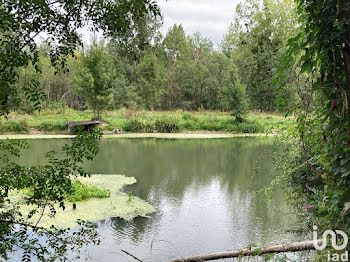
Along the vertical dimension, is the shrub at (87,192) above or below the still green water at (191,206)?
above

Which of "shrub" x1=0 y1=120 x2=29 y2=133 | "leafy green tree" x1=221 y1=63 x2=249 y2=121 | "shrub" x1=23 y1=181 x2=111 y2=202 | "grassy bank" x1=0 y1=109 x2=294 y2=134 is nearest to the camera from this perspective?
"shrub" x1=23 y1=181 x2=111 y2=202

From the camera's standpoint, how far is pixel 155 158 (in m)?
14.0

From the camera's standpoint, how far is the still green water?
570 centimetres

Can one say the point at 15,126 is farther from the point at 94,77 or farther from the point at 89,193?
the point at 89,193

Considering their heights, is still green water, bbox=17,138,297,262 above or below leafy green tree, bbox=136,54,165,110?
below

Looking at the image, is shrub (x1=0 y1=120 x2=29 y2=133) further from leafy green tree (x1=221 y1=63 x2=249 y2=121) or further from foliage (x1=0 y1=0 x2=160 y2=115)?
foliage (x1=0 y1=0 x2=160 y2=115)

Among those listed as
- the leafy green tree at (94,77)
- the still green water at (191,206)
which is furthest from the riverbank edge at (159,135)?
the still green water at (191,206)

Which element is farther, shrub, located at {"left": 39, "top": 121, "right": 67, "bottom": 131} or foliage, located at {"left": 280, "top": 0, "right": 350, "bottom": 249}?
shrub, located at {"left": 39, "top": 121, "right": 67, "bottom": 131}

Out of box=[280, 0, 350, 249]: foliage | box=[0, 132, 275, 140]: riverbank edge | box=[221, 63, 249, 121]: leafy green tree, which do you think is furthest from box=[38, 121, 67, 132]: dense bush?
box=[280, 0, 350, 249]: foliage

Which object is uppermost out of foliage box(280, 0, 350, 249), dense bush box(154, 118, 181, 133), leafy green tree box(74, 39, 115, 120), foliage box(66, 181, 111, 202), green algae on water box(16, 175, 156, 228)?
leafy green tree box(74, 39, 115, 120)

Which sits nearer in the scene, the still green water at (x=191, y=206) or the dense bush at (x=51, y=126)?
the still green water at (x=191, y=206)

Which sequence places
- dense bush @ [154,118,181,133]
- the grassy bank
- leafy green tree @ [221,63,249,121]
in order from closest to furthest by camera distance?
the grassy bank → dense bush @ [154,118,181,133] → leafy green tree @ [221,63,249,121]

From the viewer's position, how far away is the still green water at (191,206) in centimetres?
570

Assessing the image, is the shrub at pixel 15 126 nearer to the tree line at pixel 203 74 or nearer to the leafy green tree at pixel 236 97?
the tree line at pixel 203 74
